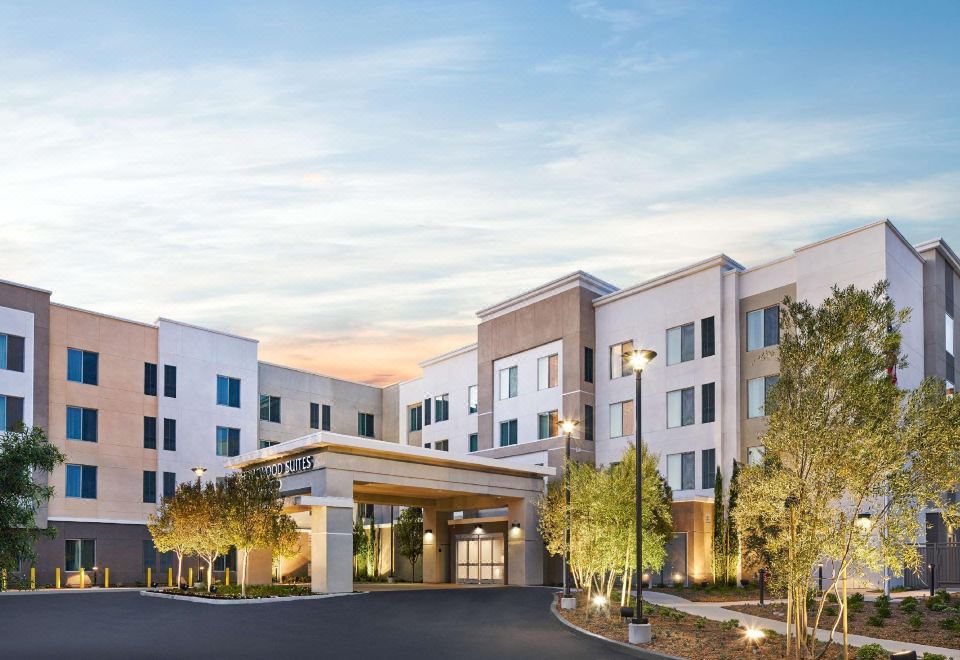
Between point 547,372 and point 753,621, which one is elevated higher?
point 547,372

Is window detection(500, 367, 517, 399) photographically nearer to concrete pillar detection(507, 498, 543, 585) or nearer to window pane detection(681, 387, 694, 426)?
concrete pillar detection(507, 498, 543, 585)

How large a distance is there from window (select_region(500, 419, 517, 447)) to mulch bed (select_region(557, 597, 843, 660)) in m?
26.8

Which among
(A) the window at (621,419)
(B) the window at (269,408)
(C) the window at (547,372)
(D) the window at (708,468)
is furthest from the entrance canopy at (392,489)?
(B) the window at (269,408)

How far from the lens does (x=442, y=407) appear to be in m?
63.3

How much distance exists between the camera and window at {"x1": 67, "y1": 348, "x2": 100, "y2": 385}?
170 ft

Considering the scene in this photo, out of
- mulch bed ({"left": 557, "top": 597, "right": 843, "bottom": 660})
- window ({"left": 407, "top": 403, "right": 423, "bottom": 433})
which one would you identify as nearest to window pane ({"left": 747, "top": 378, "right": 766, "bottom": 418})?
mulch bed ({"left": 557, "top": 597, "right": 843, "bottom": 660})

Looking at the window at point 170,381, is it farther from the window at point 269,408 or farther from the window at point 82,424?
the window at point 269,408

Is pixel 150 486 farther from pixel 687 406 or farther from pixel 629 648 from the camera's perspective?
pixel 629 648

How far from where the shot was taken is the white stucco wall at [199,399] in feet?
184

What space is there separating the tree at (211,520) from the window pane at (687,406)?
73.6 feet

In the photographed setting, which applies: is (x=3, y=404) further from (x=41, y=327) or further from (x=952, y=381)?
(x=952, y=381)

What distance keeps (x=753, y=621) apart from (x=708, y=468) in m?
21.4

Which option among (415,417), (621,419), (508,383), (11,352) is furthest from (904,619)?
(415,417)

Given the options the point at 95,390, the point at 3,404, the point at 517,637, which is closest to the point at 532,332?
the point at 95,390
